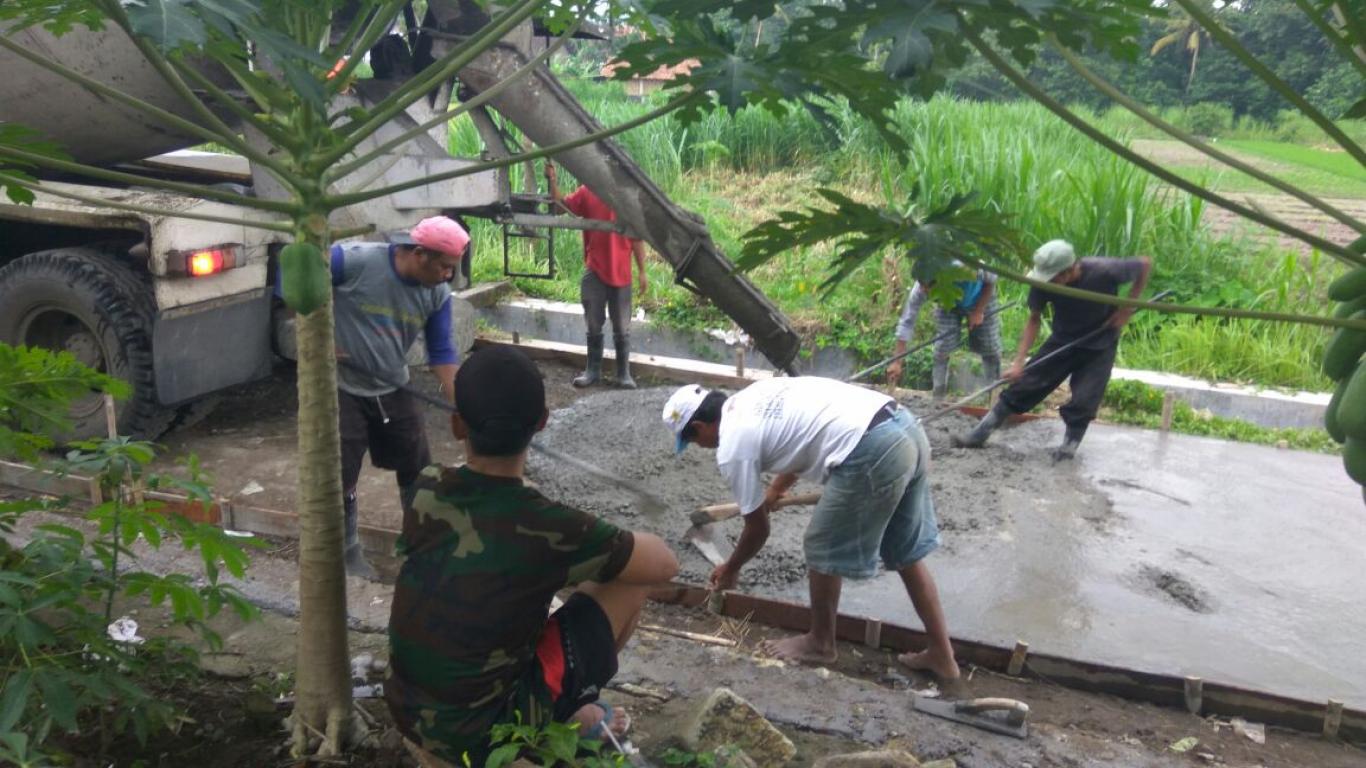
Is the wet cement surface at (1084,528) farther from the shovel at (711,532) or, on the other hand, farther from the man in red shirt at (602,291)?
the man in red shirt at (602,291)

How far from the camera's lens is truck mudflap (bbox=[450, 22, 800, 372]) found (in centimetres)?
611

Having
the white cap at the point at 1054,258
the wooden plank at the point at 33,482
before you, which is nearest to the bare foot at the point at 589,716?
the wooden plank at the point at 33,482

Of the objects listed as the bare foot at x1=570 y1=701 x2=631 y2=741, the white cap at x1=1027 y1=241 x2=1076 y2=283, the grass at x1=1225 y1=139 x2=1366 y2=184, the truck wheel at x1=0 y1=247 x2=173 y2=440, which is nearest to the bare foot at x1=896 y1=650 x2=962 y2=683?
the bare foot at x1=570 y1=701 x2=631 y2=741

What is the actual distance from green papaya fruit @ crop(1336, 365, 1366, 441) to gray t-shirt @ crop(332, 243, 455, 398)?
398 centimetres

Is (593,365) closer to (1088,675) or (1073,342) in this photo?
(1073,342)

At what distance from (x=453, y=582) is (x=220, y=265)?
401 centimetres

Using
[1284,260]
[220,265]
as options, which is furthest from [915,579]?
[1284,260]

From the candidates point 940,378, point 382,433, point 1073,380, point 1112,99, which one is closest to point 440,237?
point 382,433

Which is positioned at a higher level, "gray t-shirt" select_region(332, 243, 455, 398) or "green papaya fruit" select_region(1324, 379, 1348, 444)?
"green papaya fruit" select_region(1324, 379, 1348, 444)

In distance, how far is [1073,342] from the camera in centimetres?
695

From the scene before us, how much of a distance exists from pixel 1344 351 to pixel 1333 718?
10.7 feet

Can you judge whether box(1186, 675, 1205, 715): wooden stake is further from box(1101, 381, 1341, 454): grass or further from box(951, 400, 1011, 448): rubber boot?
box(1101, 381, 1341, 454): grass

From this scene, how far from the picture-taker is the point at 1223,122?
23.8m

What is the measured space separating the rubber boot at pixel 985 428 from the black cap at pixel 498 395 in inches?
203
